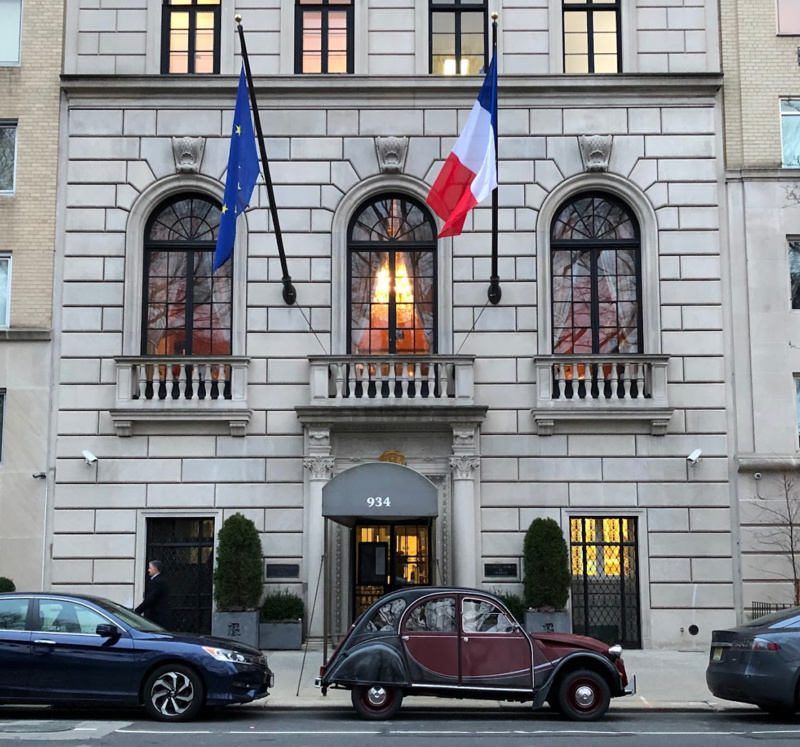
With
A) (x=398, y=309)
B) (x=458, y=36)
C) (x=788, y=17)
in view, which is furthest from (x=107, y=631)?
(x=788, y=17)

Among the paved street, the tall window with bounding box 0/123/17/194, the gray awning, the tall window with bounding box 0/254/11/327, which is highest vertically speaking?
the tall window with bounding box 0/123/17/194

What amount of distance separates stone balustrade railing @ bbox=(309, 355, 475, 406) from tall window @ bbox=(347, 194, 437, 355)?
2.52ft

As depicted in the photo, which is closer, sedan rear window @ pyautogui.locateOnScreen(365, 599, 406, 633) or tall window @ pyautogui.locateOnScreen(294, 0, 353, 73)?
sedan rear window @ pyautogui.locateOnScreen(365, 599, 406, 633)

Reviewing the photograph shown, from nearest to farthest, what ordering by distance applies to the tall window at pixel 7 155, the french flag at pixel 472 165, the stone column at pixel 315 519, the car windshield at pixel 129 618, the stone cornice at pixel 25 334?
1. the car windshield at pixel 129 618
2. the french flag at pixel 472 165
3. the stone column at pixel 315 519
4. the stone cornice at pixel 25 334
5. the tall window at pixel 7 155

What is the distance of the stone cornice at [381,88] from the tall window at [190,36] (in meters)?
0.74

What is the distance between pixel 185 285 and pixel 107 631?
33.9ft

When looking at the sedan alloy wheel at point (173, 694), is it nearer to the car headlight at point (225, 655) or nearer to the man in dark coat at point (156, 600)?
the car headlight at point (225, 655)

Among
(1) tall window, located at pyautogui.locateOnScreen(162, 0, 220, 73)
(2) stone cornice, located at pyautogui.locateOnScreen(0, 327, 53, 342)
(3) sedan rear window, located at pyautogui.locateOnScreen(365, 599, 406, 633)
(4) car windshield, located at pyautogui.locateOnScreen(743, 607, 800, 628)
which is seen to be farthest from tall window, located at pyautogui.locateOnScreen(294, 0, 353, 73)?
(4) car windshield, located at pyautogui.locateOnScreen(743, 607, 800, 628)

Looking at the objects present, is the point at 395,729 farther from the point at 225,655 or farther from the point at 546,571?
the point at 546,571

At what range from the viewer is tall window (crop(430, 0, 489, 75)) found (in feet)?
77.7

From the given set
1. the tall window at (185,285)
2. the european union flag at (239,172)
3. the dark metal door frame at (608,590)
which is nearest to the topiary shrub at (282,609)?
the tall window at (185,285)

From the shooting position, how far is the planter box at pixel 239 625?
835 inches

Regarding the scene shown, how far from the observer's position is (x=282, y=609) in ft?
70.6

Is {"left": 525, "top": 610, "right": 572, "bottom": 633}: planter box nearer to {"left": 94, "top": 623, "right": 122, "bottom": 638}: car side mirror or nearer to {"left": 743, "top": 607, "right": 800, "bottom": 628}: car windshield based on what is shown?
{"left": 743, "top": 607, "right": 800, "bottom": 628}: car windshield
